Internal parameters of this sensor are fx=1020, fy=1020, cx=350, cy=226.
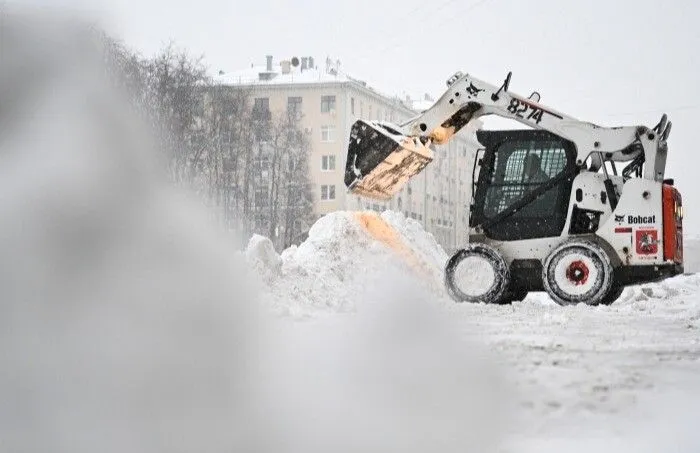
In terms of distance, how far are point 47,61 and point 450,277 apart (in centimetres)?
1119

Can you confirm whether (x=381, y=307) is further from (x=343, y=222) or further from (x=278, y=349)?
(x=343, y=222)

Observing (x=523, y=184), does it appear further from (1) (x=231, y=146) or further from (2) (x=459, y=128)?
(1) (x=231, y=146)

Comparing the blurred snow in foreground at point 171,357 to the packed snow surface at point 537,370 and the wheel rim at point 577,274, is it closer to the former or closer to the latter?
the packed snow surface at point 537,370

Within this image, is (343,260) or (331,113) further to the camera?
(331,113)

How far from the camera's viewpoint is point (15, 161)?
5.25 metres

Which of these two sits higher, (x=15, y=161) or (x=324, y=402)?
(x=15, y=161)

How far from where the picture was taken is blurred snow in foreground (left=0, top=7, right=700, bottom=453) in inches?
169

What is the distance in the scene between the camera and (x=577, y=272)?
50.4 feet

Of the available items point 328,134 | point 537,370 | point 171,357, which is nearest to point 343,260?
point 537,370

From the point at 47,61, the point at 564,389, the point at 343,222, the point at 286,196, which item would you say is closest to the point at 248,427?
the point at 564,389

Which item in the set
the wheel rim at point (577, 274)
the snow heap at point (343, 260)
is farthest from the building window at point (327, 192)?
the wheel rim at point (577, 274)

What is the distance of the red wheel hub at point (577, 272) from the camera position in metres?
15.3

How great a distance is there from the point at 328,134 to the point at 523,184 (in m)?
A: 74.3

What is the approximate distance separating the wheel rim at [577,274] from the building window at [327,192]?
72.9 m
